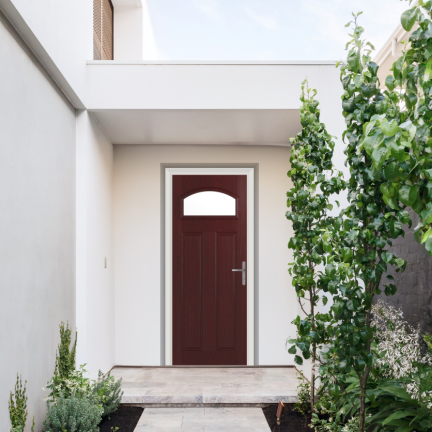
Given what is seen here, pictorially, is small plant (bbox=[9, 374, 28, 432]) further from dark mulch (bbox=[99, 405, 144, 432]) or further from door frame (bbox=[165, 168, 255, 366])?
door frame (bbox=[165, 168, 255, 366])

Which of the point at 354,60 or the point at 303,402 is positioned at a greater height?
the point at 354,60

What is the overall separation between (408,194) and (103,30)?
4.22 metres

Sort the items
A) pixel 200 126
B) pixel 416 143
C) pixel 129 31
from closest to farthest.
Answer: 1. pixel 416 143
2. pixel 200 126
3. pixel 129 31

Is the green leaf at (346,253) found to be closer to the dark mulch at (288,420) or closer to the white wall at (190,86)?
the dark mulch at (288,420)

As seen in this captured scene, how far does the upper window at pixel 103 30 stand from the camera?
4207mm

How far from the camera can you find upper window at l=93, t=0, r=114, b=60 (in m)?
4.21

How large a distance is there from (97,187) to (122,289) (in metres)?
1.25

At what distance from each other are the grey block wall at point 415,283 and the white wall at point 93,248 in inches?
94.9

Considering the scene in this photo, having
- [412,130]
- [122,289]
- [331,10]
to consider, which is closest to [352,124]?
[412,130]

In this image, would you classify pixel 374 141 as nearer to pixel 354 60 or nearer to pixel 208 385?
pixel 354 60

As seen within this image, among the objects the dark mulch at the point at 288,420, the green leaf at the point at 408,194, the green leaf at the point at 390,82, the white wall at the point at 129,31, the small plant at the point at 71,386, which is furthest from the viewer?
the white wall at the point at 129,31

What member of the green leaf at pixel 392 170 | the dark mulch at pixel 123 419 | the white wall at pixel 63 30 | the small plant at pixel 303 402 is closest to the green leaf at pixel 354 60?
the green leaf at pixel 392 170

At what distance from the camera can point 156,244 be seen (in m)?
4.49

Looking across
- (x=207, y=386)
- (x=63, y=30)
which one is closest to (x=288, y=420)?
(x=207, y=386)
